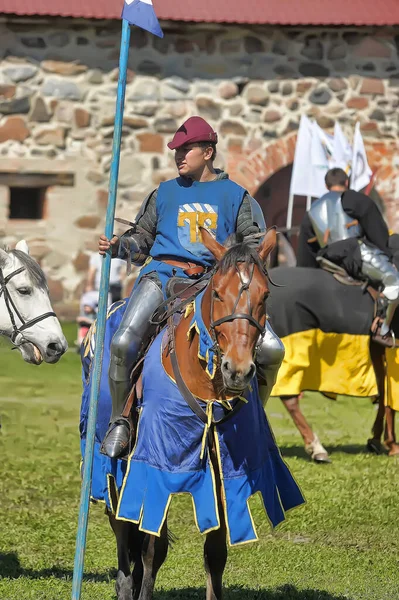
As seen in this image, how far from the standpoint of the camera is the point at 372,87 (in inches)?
799

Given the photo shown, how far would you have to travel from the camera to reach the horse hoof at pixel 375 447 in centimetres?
1147

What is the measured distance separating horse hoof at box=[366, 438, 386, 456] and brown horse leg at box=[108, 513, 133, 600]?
5.39 meters

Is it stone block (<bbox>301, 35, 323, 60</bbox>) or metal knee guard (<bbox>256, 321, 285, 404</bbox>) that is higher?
stone block (<bbox>301, 35, 323, 60</bbox>)

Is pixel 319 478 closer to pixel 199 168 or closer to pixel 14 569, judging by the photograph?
pixel 14 569

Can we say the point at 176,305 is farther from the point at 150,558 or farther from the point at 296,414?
the point at 296,414

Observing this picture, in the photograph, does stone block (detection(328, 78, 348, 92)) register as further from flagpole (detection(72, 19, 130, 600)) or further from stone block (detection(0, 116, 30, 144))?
flagpole (detection(72, 19, 130, 600))

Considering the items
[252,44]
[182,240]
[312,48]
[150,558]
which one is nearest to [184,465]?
[150,558]

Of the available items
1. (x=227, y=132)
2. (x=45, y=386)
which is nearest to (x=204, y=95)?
(x=227, y=132)

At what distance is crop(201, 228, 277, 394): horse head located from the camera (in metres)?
5.25

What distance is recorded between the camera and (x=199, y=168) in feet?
21.0

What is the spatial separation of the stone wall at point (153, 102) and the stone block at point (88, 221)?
2cm

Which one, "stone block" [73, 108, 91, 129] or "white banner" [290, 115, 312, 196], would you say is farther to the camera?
"stone block" [73, 108, 91, 129]

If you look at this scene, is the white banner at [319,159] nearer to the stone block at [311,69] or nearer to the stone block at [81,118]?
the stone block at [311,69]

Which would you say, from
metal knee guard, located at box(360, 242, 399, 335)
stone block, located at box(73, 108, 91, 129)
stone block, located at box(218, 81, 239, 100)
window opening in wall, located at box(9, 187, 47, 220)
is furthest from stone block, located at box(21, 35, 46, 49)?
metal knee guard, located at box(360, 242, 399, 335)
